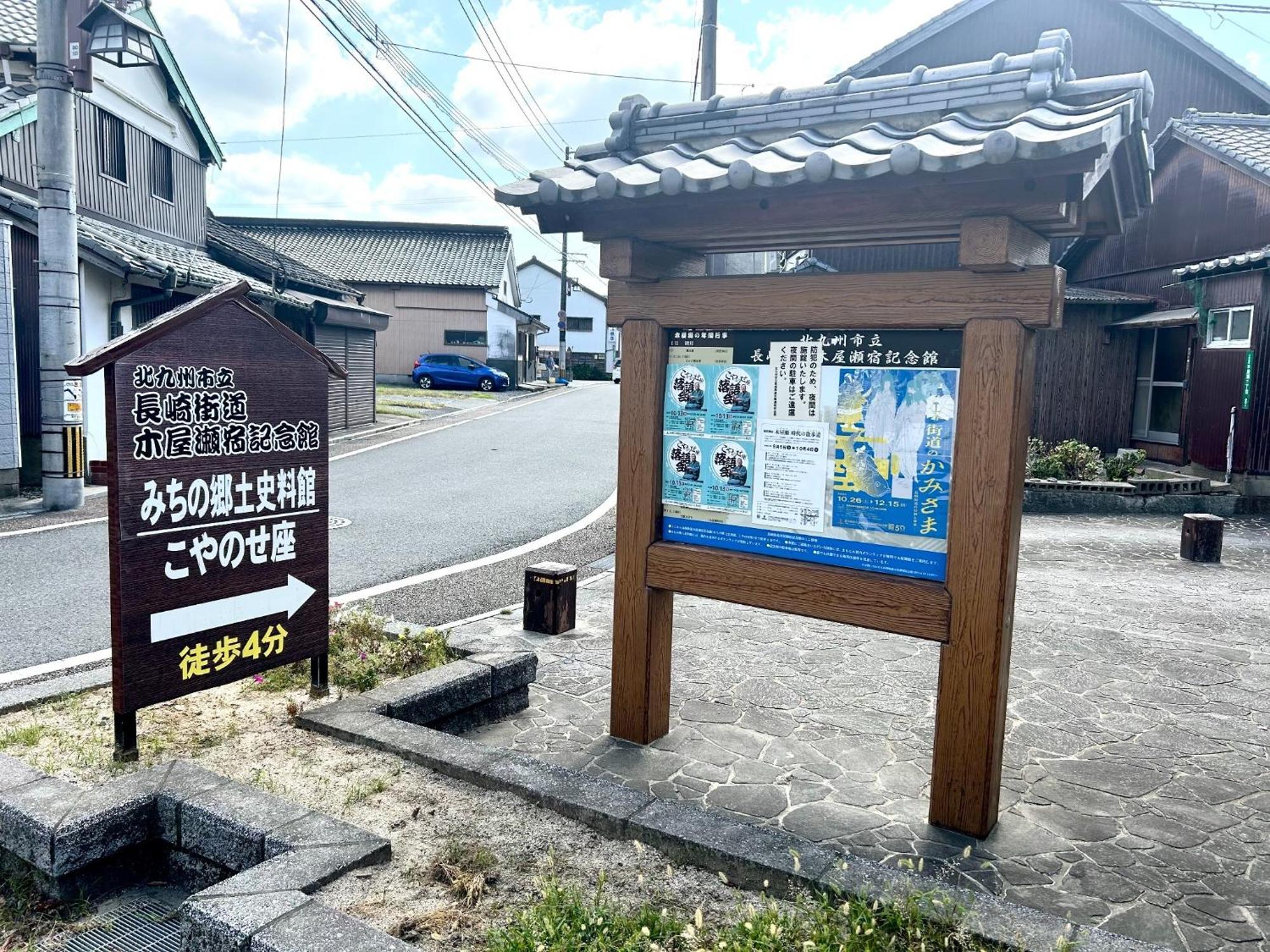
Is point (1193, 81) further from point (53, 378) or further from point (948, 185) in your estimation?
point (53, 378)

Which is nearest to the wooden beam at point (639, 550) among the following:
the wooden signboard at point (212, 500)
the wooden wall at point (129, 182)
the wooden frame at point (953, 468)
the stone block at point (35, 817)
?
the wooden frame at point (953, 468)

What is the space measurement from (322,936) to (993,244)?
374cm

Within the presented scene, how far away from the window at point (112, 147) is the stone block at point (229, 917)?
18.9m

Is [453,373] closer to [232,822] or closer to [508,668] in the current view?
[508,668]

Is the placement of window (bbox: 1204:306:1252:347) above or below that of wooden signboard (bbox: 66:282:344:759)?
above

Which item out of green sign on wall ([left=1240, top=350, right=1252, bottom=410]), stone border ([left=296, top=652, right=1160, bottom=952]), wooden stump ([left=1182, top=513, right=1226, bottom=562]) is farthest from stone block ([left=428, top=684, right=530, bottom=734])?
green sign on wall ([left=1240, top=350, right=1252, bottom=410])

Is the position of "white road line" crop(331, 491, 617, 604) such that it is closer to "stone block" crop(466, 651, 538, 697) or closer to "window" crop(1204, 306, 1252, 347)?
"stone block" crop(466, 651, 538, 697)

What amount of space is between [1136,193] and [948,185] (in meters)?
1.72

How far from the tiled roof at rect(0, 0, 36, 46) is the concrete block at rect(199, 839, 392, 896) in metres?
17.2

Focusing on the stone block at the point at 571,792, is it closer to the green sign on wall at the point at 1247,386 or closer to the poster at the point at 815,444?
the poster at the point at 815,444

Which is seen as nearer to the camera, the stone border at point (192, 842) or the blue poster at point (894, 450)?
the stone border at point (192, 842)

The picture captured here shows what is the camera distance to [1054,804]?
481 cm

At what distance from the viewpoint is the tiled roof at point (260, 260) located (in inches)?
890

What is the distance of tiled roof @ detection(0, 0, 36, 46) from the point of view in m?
15.4
